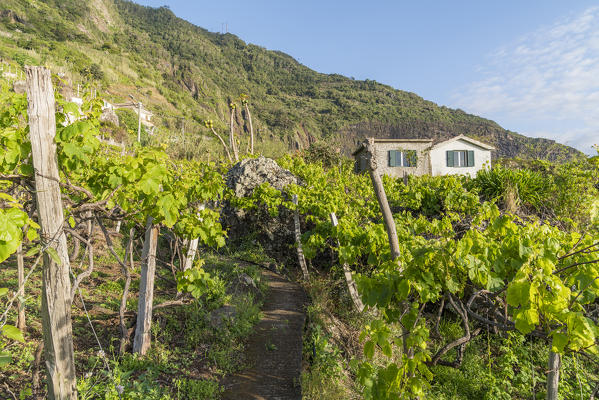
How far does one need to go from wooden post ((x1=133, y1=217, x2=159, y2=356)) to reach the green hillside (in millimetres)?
13112

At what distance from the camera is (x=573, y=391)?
4.14 m

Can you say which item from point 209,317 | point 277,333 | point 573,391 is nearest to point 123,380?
point 209,317

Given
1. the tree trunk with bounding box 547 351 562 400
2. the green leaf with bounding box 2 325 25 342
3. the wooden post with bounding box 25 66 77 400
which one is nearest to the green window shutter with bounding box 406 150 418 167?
the tree trunk with bounding box 547 351 562 400

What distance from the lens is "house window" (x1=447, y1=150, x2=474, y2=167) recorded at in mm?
23219

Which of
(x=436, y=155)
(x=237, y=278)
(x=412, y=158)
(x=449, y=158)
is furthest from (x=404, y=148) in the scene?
(x=237, y=278)

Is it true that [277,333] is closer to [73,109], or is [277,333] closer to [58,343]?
[58,343]

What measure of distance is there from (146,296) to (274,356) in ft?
6.04

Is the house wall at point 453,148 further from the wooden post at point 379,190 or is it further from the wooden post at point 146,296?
the wooden post at point 146,296

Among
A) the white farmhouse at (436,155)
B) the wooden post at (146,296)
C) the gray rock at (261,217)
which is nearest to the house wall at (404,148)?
the white farmhouse at (436,155)

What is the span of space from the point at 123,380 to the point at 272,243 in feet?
19.7

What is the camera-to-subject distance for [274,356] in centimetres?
413

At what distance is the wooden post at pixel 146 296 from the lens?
3535 mm

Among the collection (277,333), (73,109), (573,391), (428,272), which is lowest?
(573,391)

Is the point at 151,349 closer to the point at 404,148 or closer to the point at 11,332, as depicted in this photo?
the point at 11,332
